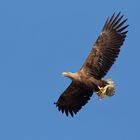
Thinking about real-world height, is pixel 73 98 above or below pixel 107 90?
above

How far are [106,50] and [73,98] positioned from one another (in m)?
2.14

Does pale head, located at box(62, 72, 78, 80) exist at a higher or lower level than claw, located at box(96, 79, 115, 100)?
higher

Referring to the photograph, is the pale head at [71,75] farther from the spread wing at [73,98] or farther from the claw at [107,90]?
the claw at [107,90]

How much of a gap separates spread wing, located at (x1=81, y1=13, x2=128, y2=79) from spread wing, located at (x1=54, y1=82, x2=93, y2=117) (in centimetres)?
70

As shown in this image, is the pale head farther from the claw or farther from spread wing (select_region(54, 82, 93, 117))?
the claw

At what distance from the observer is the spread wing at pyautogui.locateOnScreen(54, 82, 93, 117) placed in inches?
1211

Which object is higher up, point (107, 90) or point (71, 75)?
point (71, 75)

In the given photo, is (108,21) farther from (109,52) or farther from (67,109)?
(67,109)

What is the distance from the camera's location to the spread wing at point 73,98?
3075cm

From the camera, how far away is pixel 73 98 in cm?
3131

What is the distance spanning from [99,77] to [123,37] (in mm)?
1532

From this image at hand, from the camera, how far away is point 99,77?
3031cm

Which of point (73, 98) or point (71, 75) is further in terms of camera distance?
point (73, 98)

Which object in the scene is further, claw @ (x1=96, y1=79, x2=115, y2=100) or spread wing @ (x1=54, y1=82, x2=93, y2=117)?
spread wing @ (x1=54, y1=82, x2=93, y2=117)
